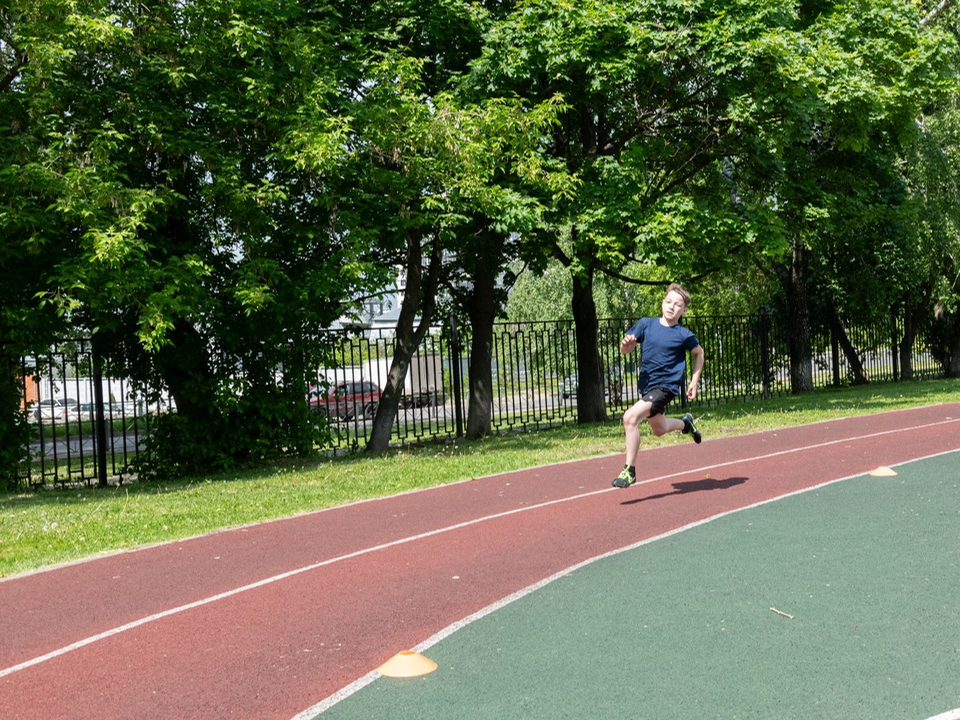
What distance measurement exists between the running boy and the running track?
86cm

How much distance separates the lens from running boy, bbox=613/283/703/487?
9.31 m

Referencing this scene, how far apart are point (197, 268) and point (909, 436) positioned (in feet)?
34.7

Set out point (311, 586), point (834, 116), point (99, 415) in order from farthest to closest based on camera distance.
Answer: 1. point (834, 116)
2. point (99, 415)
3. point (311, 586)

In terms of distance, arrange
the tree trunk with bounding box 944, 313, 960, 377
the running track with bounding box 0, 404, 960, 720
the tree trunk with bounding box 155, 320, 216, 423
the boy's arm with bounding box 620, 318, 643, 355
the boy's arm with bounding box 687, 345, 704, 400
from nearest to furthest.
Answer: the running track with bounding box 0, 404, 960, 720, the boy's arm with bounding box 620, 318, 643, 355, the boy's arm with bounding box 687, 345, 704, 400, the tree trunk with bounding box 155, 320, 216, 423, the tree trunk with bounding box 944, 313, 960, 377

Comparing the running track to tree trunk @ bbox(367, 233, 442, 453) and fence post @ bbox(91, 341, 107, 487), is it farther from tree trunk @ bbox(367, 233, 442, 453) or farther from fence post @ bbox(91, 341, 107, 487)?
fence post @ bbox(91, 341, 107, 487)

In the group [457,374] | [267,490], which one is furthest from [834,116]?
[267,490]

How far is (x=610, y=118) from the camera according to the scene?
20.8 m

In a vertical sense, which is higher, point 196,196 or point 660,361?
point 196,196

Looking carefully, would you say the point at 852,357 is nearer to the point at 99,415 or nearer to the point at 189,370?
the point at 189,370

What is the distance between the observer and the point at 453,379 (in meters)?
20.4

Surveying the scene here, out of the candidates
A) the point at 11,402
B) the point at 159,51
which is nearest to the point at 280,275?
the point at 159,51

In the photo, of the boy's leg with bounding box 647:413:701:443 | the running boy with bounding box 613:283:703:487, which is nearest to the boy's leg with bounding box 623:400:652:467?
the running boy with bounding box 613:283:703:487

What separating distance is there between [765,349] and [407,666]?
23.1 m

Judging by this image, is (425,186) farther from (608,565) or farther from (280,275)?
(608,565)
